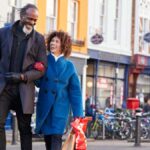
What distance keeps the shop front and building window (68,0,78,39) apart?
135 cm

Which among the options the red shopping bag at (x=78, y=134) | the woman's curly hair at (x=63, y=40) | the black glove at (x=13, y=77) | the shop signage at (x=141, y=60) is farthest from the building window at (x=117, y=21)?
the black glove at (x=13, y=77)

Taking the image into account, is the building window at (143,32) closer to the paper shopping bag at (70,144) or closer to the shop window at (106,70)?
the shop window at (106,70)

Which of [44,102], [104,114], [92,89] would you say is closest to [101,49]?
[92,89]

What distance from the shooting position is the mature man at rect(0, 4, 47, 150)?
643 cm

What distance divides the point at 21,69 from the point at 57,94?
0.49m

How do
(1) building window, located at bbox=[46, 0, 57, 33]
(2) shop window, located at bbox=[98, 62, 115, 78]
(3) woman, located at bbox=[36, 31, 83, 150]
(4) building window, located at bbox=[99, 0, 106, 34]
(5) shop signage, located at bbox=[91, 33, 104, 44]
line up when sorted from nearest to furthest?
(3) woman, located at bbox=[36, 31, 83, 150], (1) building window, located at bbox=[46, 0, 57, 33], (5) shop signage, located at bbox=[91, 33, 104, 44], (2) shop window, located at bbox=[98, 62, 115, 78], (4) building window, located at bbox=[99, 0, 106, 34]

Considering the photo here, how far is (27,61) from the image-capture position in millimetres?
6531

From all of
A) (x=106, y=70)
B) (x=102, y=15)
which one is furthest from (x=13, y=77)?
(x=102, y=15)

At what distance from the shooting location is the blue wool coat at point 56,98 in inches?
264

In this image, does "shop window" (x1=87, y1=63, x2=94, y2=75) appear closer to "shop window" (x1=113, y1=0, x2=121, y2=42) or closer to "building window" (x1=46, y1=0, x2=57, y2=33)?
"shop window" (x1=113, y1=0, x2=121, y2=42)

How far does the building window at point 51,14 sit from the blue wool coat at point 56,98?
19361 mm

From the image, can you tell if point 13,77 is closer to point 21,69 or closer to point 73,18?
point 21,69

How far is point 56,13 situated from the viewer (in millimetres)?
26578

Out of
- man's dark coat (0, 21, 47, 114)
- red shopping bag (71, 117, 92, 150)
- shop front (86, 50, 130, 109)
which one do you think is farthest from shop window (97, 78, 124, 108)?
man's dark coat (0, 21, 47, 114)
